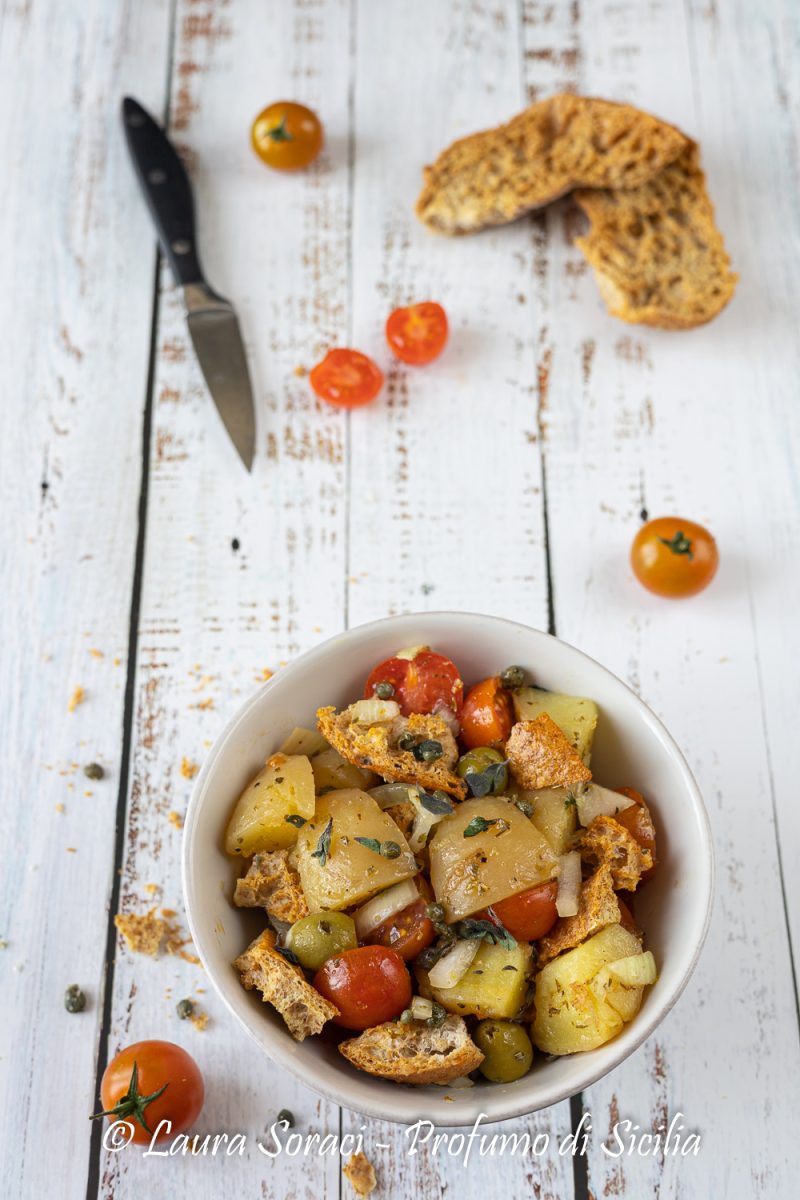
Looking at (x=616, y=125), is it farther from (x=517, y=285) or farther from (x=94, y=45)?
(x=94, y=45)

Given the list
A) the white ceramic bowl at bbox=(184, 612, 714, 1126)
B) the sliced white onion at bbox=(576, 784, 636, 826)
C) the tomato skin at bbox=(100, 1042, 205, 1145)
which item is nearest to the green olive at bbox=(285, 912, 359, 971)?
the white ceramic bowl at bbox=(184, 612, 714, 1126)

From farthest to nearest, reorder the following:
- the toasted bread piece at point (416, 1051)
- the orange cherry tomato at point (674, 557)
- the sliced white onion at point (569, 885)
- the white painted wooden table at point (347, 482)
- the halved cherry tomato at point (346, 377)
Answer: the halved cherry tomato at point (346, 377) → the orange cherry tomato at point (674, 557) → the white painted wooden table at point (347, 482) → the sliced white onion at point (569, 885) → the toasted bread piece at point (416, 1051)

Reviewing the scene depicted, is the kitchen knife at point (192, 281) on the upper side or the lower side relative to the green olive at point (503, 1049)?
upper

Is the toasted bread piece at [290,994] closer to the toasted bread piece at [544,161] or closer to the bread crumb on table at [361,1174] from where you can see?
the bread crumb on table at [361,1174]

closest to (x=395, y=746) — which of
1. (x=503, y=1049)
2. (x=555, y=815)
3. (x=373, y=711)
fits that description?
(x=373, y=711)

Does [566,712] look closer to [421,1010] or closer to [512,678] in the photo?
[512,678]

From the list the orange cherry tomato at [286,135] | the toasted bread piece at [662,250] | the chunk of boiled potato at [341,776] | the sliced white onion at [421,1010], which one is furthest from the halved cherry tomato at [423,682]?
the orange cherry tomato at [286,135]

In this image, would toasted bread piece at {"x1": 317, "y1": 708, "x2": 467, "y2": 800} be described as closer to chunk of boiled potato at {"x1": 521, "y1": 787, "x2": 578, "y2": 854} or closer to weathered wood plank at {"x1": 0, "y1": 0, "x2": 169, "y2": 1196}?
chunk of boiled potato at {"x1": 521, "y1": 787, "x2": 578, "y2": 854}
